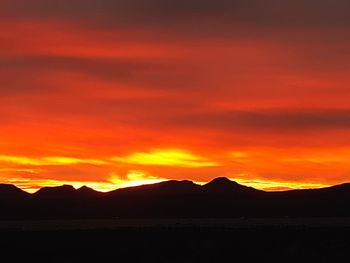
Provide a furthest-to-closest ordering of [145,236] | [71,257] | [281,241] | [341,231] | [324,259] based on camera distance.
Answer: [341,231] → [145,236] → [281,241] → [71,257] → [324,259]

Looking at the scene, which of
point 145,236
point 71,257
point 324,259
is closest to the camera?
point 324,259

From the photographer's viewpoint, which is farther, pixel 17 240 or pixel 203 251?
pixel 17 240

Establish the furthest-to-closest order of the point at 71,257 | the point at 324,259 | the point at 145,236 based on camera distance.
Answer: the point at 145,236 < the point at 71,257 < the point at 324,259

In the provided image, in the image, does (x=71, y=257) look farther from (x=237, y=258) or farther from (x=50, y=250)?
(x=237, y=258)

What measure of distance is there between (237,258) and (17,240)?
22.8 metres

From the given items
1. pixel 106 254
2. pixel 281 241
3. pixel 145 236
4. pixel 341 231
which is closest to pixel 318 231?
pixel 341 231

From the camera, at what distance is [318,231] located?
8588 centimetres

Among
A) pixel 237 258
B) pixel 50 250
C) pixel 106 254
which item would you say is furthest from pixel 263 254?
pixel 50 250

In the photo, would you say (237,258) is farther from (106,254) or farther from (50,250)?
(50,250)

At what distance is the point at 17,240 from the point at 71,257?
11.9 meters

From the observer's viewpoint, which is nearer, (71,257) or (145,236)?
(71,257)

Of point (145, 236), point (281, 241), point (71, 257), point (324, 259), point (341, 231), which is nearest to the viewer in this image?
point (324, 259)

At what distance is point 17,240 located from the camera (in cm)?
7706

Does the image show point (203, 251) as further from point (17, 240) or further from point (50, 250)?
point (17, 240)
